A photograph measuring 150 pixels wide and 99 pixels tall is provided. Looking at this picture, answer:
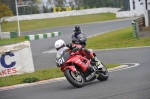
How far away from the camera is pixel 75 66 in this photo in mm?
11289

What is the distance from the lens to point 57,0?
7712 cm

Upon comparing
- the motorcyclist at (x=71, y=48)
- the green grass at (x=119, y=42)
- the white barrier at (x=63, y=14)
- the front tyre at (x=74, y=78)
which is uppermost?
the motorcyclist at (x=71, y=48)

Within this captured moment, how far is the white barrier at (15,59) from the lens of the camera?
15344 mm

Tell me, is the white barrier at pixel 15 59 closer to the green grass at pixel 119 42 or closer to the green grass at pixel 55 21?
the green grass at pixel 119 42

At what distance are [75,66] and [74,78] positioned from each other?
406 mm

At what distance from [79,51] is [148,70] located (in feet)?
9.05

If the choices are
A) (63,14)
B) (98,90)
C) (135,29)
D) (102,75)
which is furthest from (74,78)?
(63,14)

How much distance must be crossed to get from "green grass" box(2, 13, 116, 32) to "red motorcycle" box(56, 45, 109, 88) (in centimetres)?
4465

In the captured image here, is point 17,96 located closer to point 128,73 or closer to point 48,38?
point 128,73

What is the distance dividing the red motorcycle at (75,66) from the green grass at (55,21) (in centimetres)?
4465

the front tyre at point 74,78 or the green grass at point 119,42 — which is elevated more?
the front tyre at point 74,78

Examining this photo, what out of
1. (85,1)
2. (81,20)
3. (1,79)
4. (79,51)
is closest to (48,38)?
(81,20)

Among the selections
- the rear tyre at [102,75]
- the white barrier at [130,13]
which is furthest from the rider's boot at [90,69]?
the white barrier at [130,13]

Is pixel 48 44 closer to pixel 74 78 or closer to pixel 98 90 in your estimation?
pixel 74 78
